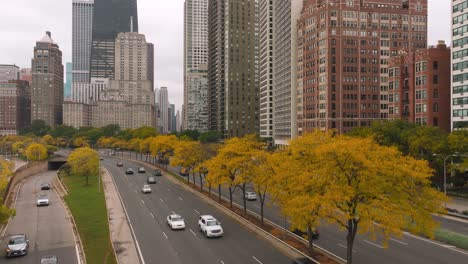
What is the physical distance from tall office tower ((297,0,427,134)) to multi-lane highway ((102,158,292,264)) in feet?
212

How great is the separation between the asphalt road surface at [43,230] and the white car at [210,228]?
1234 cm

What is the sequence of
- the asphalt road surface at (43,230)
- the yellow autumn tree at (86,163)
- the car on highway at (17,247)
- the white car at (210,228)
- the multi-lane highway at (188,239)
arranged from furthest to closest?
1. the yellow autumn tree at (86,163)
2. the white car at (210,228)
3. the asphalt road surface at (43,230)
4. the car on highway at (17,247)
5. the multi-lane highway at (188,239)

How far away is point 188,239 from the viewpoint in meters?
39.0

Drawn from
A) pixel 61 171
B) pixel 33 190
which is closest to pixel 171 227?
pixel 33 190

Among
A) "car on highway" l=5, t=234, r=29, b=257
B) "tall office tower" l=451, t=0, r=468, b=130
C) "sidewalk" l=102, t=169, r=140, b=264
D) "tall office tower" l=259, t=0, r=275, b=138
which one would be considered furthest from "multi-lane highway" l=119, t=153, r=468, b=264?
"tall office tower" l=259, t=0, r=275, b=138

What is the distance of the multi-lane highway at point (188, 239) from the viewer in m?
33.0

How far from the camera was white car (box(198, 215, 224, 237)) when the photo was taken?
39.1m

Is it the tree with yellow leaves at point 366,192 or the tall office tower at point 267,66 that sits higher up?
the tall office tower at point 267,66

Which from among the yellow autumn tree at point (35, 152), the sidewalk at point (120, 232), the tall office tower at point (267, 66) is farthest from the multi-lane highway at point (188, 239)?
the tall office tower at point (267, 66)

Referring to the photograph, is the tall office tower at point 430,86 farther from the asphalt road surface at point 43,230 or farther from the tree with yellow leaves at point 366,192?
the asphalt road surface at point 43,230

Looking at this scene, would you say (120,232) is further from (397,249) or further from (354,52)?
(354,52)

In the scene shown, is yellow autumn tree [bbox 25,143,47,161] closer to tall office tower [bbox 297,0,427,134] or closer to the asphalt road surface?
the asphalt road surface

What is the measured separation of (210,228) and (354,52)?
9055cm

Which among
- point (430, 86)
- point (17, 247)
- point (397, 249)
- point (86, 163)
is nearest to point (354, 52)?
point (430, 86)
